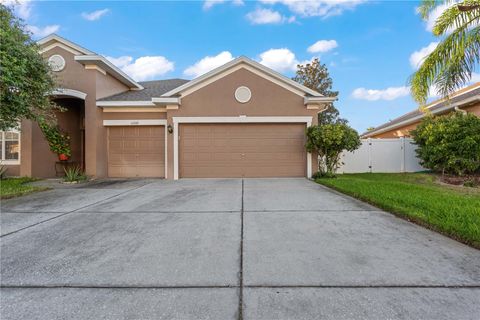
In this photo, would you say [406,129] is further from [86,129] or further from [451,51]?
[86,129]

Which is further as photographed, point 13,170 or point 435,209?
point 13,170

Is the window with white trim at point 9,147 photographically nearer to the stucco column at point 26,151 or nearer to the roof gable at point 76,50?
the stucco column at point 26,151

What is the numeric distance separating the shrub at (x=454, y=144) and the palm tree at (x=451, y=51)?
72.9 inches

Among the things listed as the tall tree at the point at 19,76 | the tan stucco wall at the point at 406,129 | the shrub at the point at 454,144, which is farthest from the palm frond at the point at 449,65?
the tall tree at the point at 19,76

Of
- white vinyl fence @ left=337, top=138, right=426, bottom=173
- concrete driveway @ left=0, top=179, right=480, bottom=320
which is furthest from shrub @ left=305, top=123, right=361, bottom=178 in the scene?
concrete driveway @ left=0, top=179, right=480, bottom=320

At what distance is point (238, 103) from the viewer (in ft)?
33.7

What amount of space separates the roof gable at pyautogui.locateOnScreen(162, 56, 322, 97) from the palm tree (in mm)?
3616

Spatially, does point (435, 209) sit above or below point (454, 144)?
below

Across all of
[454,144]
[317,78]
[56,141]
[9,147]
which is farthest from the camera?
[317,78]

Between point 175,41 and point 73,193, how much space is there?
10385mm

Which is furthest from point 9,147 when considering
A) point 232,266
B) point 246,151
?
point 232,266

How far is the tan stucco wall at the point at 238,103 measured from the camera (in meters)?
10.3

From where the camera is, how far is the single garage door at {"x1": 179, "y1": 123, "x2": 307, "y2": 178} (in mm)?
10344

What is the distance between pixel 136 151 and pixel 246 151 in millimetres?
4980
